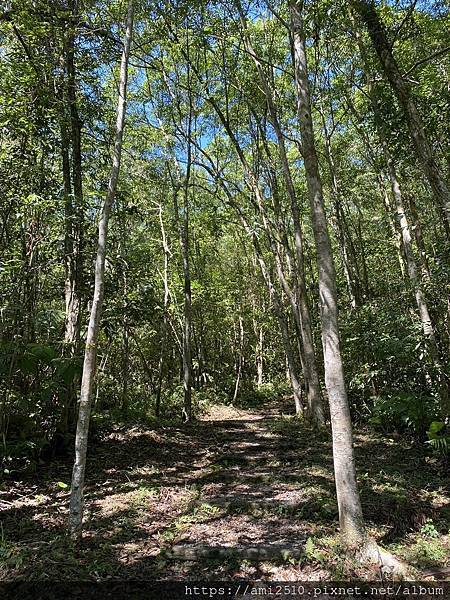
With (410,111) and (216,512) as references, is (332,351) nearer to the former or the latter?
(216,512)

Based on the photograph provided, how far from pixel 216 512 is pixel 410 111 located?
5995 mm

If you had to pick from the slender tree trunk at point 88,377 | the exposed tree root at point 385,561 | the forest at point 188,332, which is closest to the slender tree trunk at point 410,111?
the forest at point 188,332

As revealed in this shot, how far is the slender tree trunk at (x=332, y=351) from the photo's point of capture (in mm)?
4297

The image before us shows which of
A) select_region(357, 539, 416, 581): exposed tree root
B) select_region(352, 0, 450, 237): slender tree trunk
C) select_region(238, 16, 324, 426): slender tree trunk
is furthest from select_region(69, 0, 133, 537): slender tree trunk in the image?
select_region(238, 16, 324, 426): slender tree trunk

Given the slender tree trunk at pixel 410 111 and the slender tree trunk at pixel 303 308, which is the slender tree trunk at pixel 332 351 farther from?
the slender tree trunk at pixel 303 308

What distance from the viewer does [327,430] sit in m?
9.62

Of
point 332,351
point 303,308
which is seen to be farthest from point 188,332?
point 332,351

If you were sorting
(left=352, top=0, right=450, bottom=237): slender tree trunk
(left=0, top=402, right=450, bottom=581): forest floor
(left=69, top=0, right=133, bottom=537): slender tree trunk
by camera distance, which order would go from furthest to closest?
(left=352, top=0, right=450, bottom=237): slender tree trunk, (left=69, top=0, right=133, bottom=537): slender tree trunk, (left=0, top=402, right=450, bottom=581): forest floor

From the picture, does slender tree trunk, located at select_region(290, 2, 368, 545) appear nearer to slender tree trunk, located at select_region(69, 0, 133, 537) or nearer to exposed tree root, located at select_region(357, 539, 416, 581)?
exposed tree root, located at select_region(357, 539, 416, 581)

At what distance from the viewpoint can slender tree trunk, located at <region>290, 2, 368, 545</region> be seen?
430 cm

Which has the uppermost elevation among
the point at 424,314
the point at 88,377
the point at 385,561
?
the point at 424,314

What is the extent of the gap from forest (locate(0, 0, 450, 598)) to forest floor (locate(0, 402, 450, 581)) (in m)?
0.03

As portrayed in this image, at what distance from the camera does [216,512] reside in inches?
216

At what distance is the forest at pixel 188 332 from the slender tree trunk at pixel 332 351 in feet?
0.07
